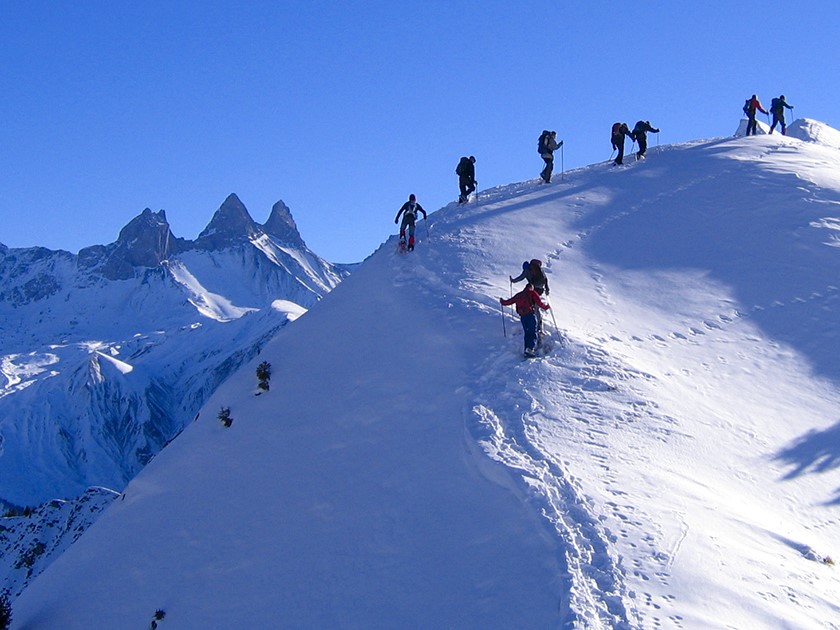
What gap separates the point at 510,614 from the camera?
1132 cm

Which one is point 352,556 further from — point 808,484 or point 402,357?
point 808,484

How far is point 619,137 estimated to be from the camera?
37.4m

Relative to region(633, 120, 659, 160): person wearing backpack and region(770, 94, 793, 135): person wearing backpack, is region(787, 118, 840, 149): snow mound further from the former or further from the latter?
region(633, 120, 659, 160): person wearing backpack

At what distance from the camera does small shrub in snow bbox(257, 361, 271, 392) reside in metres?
22.3

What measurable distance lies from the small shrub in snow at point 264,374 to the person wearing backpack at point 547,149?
17.2m

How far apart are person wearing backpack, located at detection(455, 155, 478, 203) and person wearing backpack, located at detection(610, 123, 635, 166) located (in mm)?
7149

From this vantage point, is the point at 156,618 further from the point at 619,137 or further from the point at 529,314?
the point at 619,137

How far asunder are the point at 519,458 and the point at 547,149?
23.2m

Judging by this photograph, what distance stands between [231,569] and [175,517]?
3538mm

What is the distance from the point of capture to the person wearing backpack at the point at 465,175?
34.1 m

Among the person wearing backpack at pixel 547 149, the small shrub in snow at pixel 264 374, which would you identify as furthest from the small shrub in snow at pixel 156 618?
the person wearing backpack at pixel 547 149

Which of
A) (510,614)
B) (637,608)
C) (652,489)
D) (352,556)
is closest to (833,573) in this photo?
(652,489)

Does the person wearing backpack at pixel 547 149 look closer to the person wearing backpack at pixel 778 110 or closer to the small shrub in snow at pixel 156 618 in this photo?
the person wearing backpack at pixel 778 110

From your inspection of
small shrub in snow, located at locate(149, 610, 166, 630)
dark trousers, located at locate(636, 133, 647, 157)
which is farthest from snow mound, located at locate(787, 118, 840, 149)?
small shrub in snow, located at locate(149, 610, 166, 630)
